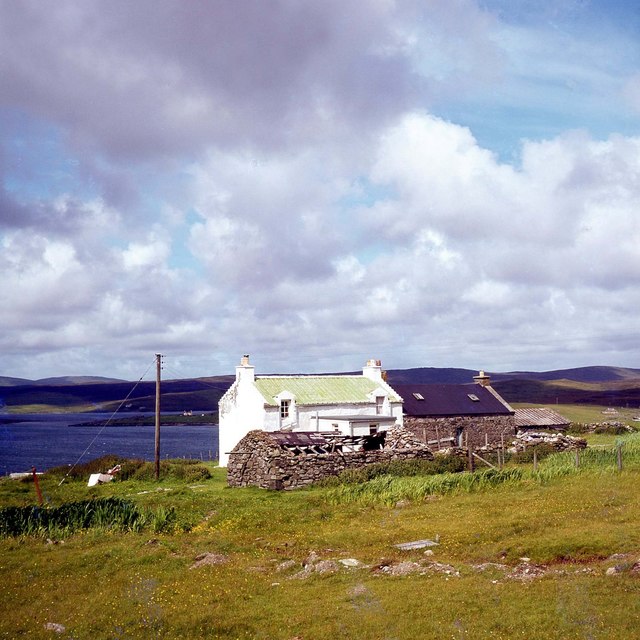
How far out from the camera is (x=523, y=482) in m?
32.4

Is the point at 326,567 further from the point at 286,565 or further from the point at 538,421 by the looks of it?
the point at 538,421

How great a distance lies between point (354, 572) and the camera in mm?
19172

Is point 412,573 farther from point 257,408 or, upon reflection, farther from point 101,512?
point 257,408

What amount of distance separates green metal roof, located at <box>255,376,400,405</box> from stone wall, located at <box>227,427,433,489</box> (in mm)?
9430

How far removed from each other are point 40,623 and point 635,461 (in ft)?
102

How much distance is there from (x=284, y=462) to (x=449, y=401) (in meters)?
27.9

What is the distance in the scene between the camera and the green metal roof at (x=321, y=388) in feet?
172

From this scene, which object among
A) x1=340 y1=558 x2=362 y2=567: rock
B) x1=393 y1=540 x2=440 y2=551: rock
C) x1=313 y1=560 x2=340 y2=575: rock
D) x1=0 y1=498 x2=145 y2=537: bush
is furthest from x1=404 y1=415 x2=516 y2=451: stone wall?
x1=313 y1=560 x2=340 y2=575: rock

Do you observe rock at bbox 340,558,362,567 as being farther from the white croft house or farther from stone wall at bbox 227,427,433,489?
the white croft house

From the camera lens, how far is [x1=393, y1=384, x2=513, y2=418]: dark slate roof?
59375mm

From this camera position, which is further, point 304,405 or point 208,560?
point 304,405

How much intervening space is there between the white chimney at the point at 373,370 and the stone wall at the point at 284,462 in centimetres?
1709

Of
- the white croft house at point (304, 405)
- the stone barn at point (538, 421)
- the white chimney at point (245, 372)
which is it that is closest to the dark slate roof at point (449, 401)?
the white croft house at point (304, 405)

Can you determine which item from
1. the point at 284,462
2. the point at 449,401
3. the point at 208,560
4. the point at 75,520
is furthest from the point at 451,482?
the point at 449,401
